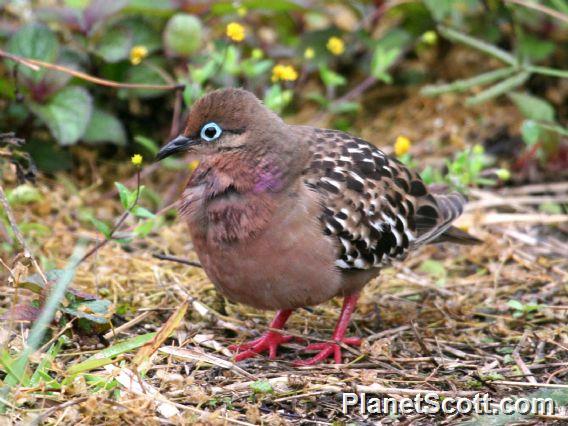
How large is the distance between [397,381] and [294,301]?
645mm

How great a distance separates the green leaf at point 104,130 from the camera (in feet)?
20.8

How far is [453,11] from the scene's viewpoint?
23.9 feet

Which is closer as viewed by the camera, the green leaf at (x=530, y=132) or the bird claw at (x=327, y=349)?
the bird claw at (x=327, y=349)

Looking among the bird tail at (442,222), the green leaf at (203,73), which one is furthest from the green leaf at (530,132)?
the green leaf at (203,73)

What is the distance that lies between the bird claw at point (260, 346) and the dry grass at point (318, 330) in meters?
0.06

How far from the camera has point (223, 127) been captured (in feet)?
15.0

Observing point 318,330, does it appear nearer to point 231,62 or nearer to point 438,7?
point 231,62

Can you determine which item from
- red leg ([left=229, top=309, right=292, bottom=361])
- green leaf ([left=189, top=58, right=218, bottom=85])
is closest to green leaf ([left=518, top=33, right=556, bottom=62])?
green leaf ([left=189, top=58, right=218, bottom=85])

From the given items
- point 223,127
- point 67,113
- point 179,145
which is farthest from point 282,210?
point 67,113

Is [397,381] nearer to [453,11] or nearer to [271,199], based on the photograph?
[271,199]

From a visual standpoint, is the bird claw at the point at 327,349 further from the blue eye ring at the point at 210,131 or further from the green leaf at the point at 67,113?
the green leaf at the point at 67,113

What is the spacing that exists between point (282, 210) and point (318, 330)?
100 cm

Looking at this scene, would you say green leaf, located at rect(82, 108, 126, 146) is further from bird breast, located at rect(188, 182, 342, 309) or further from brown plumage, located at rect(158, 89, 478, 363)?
bird breast, located at rect(188, 182, 342, 309)

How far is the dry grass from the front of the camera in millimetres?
3824
